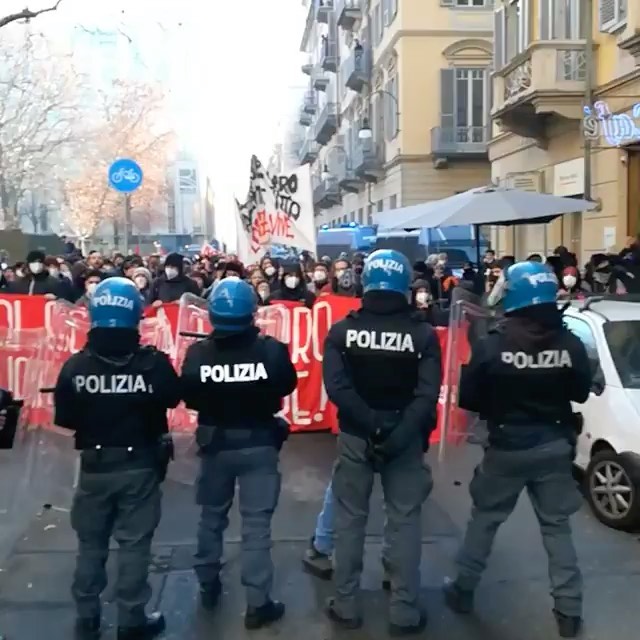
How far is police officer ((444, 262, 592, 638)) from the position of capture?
14.5 ft

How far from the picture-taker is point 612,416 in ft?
20.3

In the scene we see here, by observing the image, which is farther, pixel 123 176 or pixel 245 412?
pixel 123 176

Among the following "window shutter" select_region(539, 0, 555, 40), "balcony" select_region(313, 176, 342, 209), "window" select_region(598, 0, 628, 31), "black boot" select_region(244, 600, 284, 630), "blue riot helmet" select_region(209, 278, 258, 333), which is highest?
"window shutter" select_region(539, 0, 555, 40)

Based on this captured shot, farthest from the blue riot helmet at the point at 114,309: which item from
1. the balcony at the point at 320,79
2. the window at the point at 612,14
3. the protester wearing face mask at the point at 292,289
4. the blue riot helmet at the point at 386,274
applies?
the balcony at the point at 320,79

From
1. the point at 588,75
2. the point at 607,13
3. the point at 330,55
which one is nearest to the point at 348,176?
the point at 330,55

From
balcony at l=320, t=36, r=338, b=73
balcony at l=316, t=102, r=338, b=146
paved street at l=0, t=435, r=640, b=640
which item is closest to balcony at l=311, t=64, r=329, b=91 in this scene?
balcony at l=316, t=102, r=338, b=146

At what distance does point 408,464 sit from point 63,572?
228 centimetres

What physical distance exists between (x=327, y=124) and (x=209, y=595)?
1952 inches

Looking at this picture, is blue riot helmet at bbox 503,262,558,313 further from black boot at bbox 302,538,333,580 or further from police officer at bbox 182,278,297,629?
black boot at bbox 302,538,333,580

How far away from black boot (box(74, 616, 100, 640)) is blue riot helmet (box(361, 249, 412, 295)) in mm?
2129

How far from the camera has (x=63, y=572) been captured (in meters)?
5.36

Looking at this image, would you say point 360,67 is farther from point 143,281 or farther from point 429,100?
point 143,281

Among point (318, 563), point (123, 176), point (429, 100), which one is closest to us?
point (318, 563)

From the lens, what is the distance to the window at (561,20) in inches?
680
